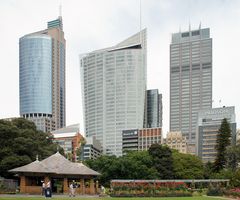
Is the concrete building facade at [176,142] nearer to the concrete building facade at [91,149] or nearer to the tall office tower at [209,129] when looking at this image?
the tall office tower at [209,129]

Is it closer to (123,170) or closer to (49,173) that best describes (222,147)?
(123,170)

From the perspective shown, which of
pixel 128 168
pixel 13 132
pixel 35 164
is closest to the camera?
pixel 35 164

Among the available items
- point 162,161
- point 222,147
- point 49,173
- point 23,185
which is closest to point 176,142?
point 222,147

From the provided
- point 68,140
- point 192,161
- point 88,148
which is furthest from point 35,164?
point 68,140

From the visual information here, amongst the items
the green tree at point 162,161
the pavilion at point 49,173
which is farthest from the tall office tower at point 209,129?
the pavilion at point 49,173

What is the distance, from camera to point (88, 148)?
6777 inches

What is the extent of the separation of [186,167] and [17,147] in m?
40.3

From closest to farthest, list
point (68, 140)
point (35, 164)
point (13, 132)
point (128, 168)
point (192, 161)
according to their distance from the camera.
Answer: point (35, 164) → point (13, 132) → point (128, 168) → point (192, 161) → point (68, 140)

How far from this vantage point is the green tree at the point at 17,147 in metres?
49.9

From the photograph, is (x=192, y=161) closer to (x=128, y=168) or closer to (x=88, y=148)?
(x=128, y=168)

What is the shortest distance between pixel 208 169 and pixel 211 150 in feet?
284

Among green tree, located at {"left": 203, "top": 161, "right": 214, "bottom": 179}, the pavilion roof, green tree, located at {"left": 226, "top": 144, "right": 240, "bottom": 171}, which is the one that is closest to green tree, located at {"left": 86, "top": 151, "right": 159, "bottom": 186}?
green tree, located at {"left": 203, "top": 161, "right": 214, "bottom": 179}

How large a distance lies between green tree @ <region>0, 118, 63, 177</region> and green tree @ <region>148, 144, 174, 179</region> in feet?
68.3

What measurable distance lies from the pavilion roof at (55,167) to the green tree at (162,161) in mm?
27576
